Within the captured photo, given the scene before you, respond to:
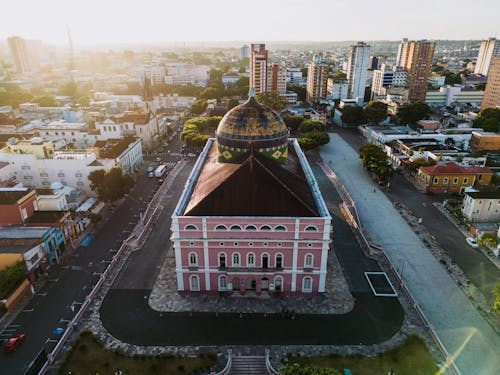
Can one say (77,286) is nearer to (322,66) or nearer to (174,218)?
(174,218)

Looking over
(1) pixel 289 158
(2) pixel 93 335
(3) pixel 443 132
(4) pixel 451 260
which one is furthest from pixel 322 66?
(2) pixel 93 335

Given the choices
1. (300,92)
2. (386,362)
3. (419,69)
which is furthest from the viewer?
(300,92)

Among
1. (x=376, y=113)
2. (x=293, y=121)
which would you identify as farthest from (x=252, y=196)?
(x=376, y=113)

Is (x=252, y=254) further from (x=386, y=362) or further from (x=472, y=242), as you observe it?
(x=472, y=242)

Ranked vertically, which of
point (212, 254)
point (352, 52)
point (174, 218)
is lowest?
point (212, 254)

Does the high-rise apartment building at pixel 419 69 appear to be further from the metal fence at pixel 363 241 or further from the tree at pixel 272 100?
the metal fence at pixel 363 241

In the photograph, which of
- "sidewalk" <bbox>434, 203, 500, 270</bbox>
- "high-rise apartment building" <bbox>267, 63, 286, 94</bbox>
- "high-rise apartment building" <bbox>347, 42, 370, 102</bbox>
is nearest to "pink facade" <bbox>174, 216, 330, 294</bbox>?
"sidewalk" <bbox>434, 203, 500, 270</bbox>

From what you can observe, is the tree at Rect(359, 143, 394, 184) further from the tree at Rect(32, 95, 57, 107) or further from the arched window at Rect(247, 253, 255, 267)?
the tree at Rect(32, 95, 57, 107)
